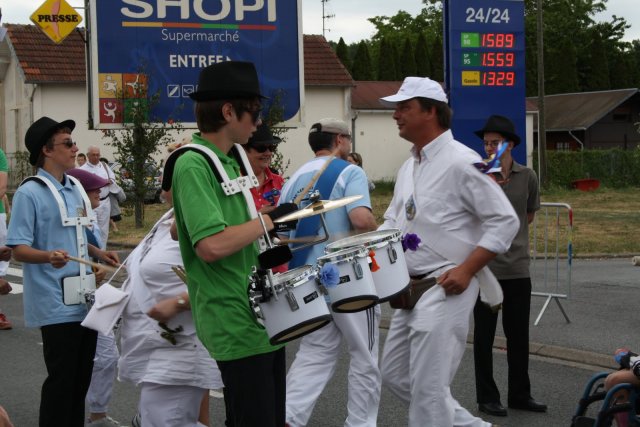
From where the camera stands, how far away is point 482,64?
522 inches

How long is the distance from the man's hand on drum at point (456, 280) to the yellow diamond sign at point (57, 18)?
20425 mm

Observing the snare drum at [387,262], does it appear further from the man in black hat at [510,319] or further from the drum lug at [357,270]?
the man in black hat at [510,319]

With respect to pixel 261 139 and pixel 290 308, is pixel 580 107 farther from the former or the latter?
pixel 290 308

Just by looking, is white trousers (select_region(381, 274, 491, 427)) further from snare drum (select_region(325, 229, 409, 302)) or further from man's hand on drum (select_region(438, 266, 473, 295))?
snare drum (select_region(325, 229, 409, 302))

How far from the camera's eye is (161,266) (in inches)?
208

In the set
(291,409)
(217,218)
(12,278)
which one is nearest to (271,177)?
(291,409)

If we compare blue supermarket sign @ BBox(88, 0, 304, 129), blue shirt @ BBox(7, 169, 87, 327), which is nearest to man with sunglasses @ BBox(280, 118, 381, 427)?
blue shirt @ BBox(7, 169, 87, 327)

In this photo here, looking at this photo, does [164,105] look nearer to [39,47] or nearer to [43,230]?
[43,230]

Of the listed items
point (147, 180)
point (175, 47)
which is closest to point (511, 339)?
point (175, 47)

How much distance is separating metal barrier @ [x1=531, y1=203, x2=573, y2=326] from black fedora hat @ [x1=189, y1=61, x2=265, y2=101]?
5.66m

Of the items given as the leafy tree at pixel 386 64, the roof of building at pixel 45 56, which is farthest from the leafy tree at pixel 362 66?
the roof of building at pixel 45 56

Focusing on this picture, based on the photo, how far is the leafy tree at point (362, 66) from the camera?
65.8m

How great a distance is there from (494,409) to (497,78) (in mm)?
6944

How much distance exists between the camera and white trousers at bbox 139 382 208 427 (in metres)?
5.13
